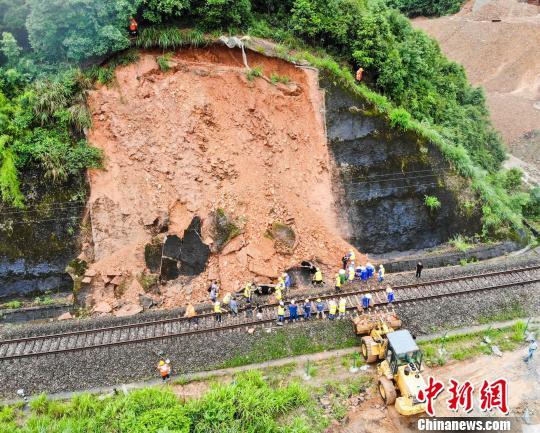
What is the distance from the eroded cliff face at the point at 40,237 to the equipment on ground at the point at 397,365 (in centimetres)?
1124

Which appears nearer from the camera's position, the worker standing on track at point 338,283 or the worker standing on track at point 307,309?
the worker standing on track at point 307,309

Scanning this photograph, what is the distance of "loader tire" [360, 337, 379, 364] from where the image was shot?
46.0 feet

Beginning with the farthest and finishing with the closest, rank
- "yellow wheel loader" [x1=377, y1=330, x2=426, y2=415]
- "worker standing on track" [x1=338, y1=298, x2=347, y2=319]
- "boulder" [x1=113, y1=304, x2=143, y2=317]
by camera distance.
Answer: "boulder" [x1=113, y1=304, x2=143, y2=317] < "worker standing on track" [x1=338, y1=298, x2=347, y2=319] < "yellow wheel loader" [x1=377, y1=330, x2=426, y2=415]

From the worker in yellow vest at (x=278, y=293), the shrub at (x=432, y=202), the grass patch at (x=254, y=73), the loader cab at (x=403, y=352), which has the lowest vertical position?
the loader cab at (x=403, y=352)

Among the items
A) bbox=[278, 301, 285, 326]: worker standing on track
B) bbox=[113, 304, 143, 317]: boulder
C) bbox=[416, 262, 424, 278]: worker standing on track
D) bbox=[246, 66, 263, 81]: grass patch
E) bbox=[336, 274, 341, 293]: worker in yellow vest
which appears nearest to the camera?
bbox=[278, 301, 285, 326]: worker standing on track

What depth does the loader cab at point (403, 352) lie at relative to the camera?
1258 cm

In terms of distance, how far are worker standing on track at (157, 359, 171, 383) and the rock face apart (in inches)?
148

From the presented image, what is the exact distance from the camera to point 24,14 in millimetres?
16672

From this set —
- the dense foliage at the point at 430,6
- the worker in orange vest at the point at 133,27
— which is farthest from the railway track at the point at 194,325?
the dense foliage at the point at 430,6

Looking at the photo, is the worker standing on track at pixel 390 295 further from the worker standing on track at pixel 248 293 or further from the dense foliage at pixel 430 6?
the dense foliage at pixel 430 6

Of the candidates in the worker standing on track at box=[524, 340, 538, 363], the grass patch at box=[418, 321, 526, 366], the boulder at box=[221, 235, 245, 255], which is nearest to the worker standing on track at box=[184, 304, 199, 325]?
the boulder at box=[221, 235, 245, 255]

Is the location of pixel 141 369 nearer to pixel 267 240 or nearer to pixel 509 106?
pixel 267 240

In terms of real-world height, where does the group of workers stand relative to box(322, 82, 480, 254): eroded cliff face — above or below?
below

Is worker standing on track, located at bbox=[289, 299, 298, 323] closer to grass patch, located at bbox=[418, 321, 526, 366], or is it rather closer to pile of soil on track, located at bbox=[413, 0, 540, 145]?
grass patch, located at bbox=[418, 321, 526, 366]
